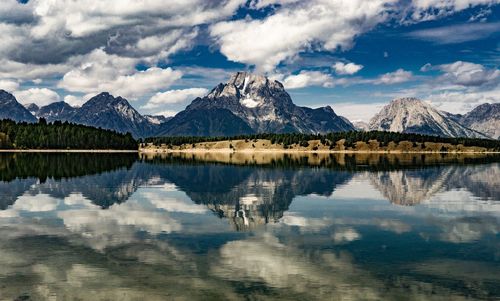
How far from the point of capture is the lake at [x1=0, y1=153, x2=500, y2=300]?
29.4 m

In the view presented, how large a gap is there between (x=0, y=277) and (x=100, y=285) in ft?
24.0

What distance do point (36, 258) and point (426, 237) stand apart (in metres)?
35.8

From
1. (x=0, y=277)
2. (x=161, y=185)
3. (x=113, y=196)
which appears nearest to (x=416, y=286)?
(x=0, y=277)

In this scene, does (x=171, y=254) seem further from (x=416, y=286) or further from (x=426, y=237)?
(x=426, y=237)

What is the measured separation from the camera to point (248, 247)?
41.0m

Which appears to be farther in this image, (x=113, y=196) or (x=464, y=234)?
(x=113, y=196)

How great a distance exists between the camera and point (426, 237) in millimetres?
46625

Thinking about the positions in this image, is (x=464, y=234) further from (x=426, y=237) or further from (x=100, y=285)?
(x=100, y=285)

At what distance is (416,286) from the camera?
3012 centimetres

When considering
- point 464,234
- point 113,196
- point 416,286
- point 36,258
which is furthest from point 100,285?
point 113,196

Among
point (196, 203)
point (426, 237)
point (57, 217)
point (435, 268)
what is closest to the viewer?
point (435, 268)

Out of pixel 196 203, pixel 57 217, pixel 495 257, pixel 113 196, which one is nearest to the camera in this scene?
pixel 495 257

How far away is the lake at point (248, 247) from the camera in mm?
29422

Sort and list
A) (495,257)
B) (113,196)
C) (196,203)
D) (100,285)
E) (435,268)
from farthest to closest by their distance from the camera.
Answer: (113,196)
(196,203)
(495,257)
(435,268)
(100,285)
